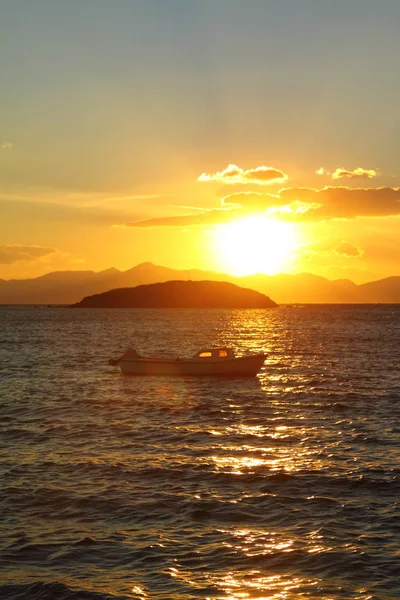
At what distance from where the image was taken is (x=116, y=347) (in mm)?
96062


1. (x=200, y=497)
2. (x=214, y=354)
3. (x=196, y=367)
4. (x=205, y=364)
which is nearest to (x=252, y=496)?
(x=200, y=497)

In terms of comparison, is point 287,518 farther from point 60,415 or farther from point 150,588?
point 60,415

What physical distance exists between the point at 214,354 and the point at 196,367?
75.7 inches

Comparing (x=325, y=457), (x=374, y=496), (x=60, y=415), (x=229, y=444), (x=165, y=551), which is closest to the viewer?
(x=165, y=551)

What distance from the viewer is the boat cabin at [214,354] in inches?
2170

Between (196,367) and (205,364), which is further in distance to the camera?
(196,367)

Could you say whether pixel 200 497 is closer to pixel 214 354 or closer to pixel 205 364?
pixel 205 364

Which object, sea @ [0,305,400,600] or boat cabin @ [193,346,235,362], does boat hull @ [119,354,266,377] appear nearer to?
boat cabin @ [193,346,235,362]

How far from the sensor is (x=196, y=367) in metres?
55.1

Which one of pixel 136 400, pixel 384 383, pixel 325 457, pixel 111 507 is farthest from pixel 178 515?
pixel 384 383

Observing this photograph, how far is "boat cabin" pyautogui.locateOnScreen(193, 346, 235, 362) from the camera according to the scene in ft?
181

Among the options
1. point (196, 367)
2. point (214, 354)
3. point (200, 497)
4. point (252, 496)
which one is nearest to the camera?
point (200, 497)

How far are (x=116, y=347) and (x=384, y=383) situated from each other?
5138cm

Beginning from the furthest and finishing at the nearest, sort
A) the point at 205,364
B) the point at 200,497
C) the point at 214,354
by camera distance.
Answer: the point at 214,354, the point at 205,364, the point at 200,497
